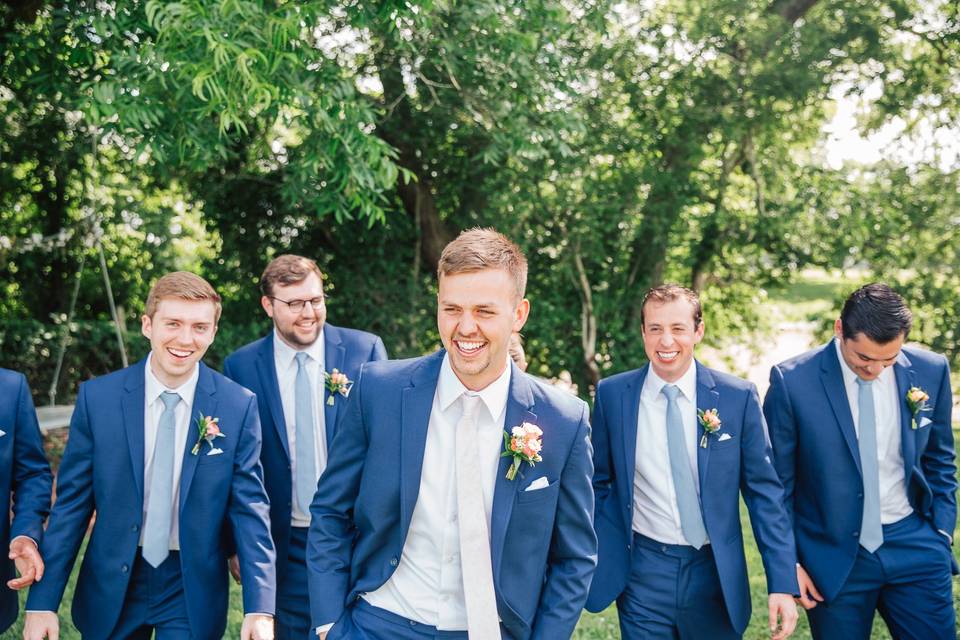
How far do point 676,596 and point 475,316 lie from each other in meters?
1.96

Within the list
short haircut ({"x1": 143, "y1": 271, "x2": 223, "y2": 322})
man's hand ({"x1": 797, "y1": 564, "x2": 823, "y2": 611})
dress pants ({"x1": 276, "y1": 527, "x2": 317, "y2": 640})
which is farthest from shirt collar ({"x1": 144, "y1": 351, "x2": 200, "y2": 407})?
man's hand ({"x1": 797, "y1": 564, "x2": 823, "y2": 611})

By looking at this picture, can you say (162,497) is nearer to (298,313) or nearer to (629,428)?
(298,313)

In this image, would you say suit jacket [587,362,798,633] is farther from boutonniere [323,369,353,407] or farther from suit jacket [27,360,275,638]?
suit jacket [27,360,275,638]

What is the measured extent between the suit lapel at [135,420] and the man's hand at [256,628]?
2.22 feet

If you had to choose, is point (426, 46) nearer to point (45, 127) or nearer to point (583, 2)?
point (583, 2)

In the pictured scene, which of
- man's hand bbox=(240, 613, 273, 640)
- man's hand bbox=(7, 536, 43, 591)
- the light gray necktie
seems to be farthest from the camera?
man's hand bbox=(7, 536, 43, 591)

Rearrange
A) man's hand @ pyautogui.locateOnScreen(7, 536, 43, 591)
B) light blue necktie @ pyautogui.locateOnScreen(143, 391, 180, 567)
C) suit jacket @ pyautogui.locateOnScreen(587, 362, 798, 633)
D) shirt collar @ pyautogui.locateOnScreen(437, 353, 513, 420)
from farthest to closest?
1. suit jacket @ pyautogui.locateOnScreen(587, 362, 798, 633)
2. light blue necktie @ pyautogui.locateOnScreen(143, 391, 180, 567)
3. man's hand @ pyautogui.locateOnScreen(7, 536, 43, 591)
4. shirt collar @ pyautogui.locateOnScreen(437, 353, 513, 420)

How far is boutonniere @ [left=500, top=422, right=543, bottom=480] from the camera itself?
2916 mm

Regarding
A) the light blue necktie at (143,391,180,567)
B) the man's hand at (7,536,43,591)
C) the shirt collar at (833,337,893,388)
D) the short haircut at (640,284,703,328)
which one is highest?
the short haircut at (640,284,703,328)

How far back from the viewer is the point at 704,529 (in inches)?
159

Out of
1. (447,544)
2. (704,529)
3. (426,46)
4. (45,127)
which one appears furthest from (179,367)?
(45,127)

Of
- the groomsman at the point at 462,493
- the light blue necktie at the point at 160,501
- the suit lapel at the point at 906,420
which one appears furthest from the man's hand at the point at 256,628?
the suit lapel at the point at 906,420

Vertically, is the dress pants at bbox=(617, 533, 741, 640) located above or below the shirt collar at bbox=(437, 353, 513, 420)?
below

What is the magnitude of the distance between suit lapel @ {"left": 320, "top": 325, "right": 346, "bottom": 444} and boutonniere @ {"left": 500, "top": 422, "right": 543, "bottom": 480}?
6.18 ft
